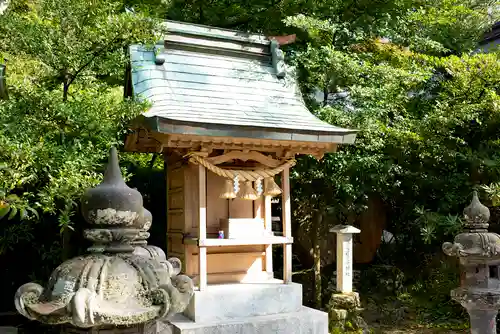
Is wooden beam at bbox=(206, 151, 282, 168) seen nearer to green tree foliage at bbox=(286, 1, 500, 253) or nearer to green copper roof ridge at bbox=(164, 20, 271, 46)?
green tree foliage at bbox=(286, 1, 500, 253)

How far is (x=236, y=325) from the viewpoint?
6441 mm

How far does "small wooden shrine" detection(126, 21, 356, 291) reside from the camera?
664 centimetres

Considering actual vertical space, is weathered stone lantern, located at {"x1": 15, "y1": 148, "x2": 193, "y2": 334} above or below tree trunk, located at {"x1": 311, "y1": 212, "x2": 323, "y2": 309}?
above

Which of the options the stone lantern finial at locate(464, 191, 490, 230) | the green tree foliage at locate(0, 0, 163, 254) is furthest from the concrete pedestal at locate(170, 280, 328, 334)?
the stone lantern finial at locate(464, 191, 490, 230)

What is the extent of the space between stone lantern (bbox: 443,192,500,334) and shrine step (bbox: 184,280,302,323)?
282 cm

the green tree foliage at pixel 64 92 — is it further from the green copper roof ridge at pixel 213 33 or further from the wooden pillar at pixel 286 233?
the wooden pillar at pixel 286 233

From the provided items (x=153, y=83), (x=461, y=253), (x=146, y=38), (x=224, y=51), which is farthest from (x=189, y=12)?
(x=461, y=253)

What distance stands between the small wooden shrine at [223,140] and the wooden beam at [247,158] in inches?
0.6

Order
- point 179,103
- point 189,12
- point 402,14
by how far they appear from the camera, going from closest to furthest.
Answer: point 179,103 → point 402,14 → point 189,12

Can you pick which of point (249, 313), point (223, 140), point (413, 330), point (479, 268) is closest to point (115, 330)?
point (479, 268)

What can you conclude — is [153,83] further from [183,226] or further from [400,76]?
[400,76]

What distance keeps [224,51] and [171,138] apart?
2673 mm

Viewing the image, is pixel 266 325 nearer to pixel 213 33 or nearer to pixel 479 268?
pixel 479 268

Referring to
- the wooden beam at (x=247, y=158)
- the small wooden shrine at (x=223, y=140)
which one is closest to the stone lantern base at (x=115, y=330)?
the small wooden shrine at (x=223, y=140)
